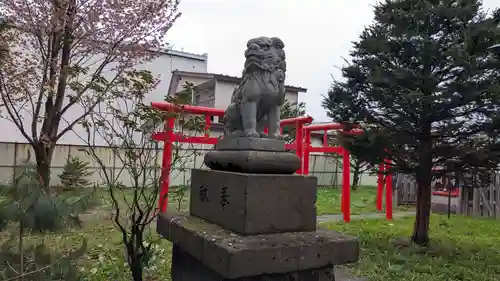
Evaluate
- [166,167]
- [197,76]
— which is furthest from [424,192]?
[197,76]

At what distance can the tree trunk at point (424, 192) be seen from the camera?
5770 mm

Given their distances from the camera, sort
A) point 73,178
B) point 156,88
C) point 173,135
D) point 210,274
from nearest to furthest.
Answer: point 210,274 → point 73,178 → point 173,135 → point 156,88

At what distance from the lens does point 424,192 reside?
6023 mm

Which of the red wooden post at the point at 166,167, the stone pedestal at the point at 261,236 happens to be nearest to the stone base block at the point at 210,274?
the stone pedestal at the point at 261,236

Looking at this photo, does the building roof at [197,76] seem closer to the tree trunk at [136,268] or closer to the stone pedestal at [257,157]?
the tree trunk at [136,268]

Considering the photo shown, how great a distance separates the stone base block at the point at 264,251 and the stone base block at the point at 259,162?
1.60 feet

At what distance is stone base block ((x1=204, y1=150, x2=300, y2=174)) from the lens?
2.84 m

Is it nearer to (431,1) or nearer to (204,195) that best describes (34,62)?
(204,195)

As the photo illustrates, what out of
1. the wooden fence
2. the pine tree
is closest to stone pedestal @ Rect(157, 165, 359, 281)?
the pine tree

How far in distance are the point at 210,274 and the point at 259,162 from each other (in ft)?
2.96

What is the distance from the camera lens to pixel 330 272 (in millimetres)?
2781

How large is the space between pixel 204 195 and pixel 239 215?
70 centimetres

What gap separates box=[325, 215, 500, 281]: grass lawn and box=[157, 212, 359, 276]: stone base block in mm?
2073

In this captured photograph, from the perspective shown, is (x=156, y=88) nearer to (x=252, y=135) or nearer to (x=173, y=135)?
(x=173, y=135)
